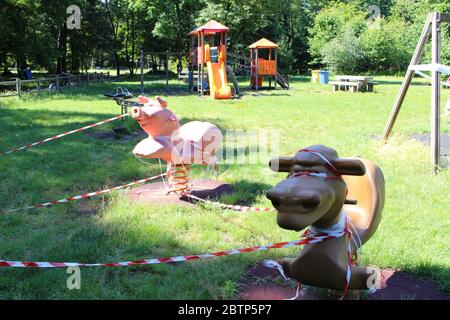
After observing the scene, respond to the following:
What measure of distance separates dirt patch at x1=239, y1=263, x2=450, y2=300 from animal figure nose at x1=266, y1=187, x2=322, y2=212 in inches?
37.6

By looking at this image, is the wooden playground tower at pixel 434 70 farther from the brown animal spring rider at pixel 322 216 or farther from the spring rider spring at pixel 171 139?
the brown animal spring rider at pixel 322 216

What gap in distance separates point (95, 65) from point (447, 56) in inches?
2019

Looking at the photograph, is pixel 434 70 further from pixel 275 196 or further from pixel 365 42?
pixel 365 42

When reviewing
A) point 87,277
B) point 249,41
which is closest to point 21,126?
point 87,277

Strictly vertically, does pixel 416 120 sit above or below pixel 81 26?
below

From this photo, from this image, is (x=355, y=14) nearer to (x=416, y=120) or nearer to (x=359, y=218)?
(x=416, y=120)

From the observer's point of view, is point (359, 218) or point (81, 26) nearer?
point (359, 218)

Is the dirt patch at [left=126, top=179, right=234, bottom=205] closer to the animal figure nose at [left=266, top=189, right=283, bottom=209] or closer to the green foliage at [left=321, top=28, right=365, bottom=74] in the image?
the animal figure nose at [left=266, top=189, right=283, bottom=209]

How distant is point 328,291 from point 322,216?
0.74 m

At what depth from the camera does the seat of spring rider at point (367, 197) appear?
2998mm

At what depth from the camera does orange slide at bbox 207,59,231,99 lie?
17.0 meters

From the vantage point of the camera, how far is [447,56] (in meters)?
28.0

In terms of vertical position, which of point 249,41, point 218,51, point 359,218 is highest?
point 249,41

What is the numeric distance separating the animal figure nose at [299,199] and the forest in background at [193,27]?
24135 mm
